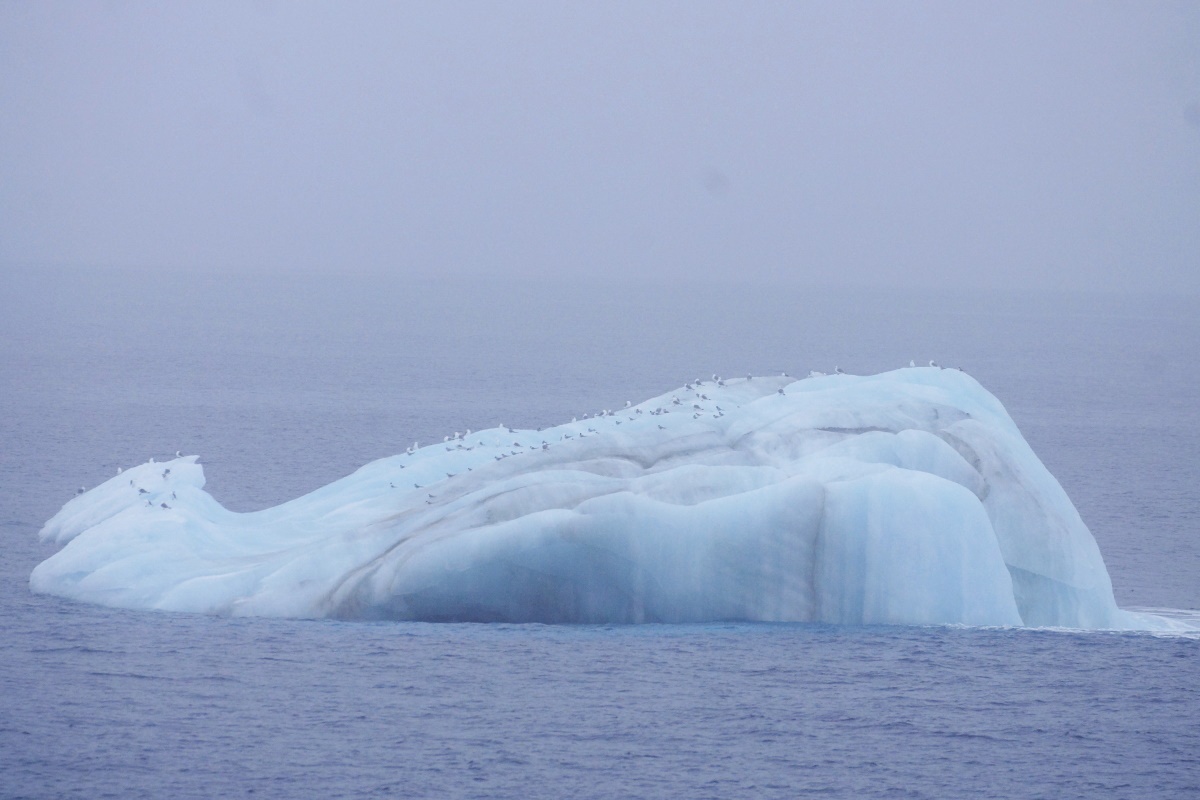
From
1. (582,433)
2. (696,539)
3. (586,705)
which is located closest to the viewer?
(586,705)

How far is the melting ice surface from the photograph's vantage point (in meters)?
36.0

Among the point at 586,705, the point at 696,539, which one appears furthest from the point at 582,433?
the point at 586,705

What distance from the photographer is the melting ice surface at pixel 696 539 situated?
1416 inches

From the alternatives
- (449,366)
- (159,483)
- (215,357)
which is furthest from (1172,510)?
(215,357)

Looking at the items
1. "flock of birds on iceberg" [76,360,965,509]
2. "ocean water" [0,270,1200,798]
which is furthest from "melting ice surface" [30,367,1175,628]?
"ocean water" [0,270,1200,798]

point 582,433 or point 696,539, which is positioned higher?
point 582,433

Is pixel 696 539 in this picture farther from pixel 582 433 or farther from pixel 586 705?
pixel 582 433

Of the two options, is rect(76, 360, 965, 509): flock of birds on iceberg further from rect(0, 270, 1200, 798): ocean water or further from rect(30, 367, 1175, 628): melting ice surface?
rect(0, 270, 1200, 798): ocean water

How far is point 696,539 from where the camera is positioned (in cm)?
3600

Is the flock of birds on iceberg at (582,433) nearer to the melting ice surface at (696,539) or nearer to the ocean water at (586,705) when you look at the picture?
the melting ice surface at (696,539)

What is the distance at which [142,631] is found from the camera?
120 feet

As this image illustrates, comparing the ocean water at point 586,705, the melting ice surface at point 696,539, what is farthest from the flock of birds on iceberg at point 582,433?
the ocean water at point 586,705

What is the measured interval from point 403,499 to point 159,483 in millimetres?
9089

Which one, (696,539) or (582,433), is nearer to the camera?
(696,539)
